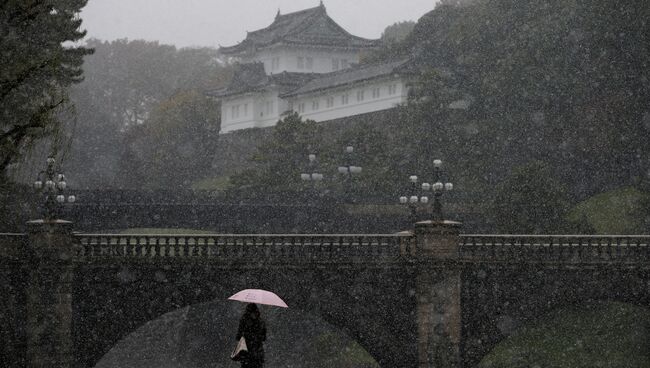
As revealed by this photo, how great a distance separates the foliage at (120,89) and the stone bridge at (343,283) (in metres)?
62.0

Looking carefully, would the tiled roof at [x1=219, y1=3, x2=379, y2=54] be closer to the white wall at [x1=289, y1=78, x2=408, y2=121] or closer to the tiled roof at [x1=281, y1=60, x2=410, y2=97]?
the tiled roof at [x1=281, y1=60, x2=410, y2=97]

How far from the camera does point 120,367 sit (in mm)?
59938

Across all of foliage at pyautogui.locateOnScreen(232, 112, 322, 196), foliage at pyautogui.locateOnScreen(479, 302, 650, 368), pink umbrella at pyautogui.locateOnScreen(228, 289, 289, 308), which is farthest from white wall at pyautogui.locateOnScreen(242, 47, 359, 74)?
pink umbrella at pyautogui.locateOnScreen(228, 289, 289, 308)

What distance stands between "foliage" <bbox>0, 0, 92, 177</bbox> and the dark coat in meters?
5.23

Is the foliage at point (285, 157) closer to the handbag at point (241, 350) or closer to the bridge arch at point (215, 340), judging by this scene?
the bridge arch at point (215, 340)

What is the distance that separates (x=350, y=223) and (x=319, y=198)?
2.23 m

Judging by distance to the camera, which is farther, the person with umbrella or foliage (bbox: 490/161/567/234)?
foliage (bbox: 490/161/567/234)

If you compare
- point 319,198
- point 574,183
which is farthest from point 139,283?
point 574,183

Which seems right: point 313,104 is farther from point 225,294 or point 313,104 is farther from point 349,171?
point 225,294

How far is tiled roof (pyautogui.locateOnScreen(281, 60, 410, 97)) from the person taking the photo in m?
81.9

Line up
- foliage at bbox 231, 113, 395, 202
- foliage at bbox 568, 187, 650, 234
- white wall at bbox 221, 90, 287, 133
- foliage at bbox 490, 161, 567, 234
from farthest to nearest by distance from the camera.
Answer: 1. white wall at bbox 221, 90, 287, 133
2. foliage at bbox 231, 113, 395, 202
3. foliage at bbox 568, 187, 650, 234
4. foliage at bbox 490, 161, 567, 234

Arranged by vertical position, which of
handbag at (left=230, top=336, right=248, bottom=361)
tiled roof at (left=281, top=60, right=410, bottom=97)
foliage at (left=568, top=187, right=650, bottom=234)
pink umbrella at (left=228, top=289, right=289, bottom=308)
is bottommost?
handbag at (left=230, top=336, right=248, bottom=361)

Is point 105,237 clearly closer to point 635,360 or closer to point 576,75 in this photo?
point 635,360

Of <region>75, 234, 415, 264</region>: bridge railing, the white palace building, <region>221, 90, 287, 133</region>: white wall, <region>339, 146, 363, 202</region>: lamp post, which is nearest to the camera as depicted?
<region>75, 234, 415, 264</region>: bridge railing
